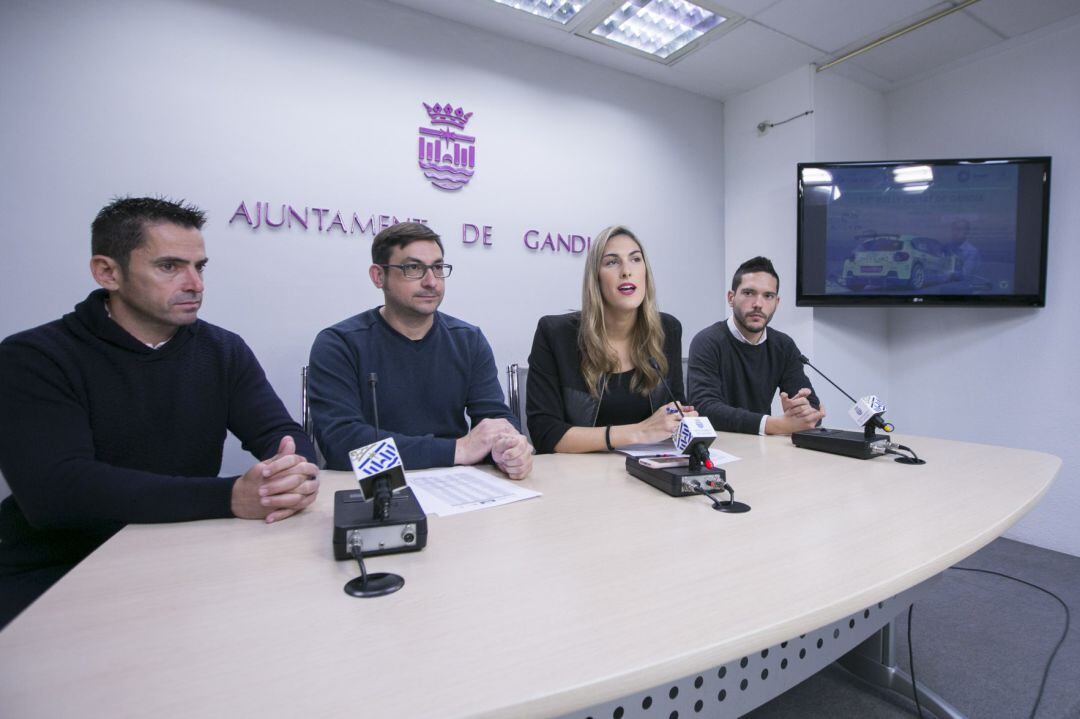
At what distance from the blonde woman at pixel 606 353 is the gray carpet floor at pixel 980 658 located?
1.01 meters

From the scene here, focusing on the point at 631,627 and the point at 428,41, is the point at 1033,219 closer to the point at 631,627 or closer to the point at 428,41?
the point at 428,41

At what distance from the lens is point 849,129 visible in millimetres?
3568

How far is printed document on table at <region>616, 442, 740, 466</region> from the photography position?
56.2 inches

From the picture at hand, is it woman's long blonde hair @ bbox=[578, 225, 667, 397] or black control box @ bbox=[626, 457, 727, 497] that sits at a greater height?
woman's long blonde hair @ bbox=[578, 225, 667, 397]

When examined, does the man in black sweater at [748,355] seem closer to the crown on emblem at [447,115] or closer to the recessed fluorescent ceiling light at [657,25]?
the recessed fluorescent ceiling light at [657,25]

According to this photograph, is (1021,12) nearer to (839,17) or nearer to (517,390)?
(839,17)

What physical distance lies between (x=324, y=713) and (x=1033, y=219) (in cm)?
406

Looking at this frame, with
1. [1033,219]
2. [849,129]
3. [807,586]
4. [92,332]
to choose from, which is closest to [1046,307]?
[1033,219]

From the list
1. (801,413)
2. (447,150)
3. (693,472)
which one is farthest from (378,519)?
(447,150)

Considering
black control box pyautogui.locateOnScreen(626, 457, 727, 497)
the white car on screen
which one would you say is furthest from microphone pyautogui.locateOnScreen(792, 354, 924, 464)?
the white car on screen

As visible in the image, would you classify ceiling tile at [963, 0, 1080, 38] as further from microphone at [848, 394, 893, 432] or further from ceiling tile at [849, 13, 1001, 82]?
microphone at [848, 394, 893, 432]

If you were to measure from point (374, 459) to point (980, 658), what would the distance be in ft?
7.52

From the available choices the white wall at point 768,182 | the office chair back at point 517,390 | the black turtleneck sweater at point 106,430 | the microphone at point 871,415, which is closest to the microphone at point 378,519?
the black turtleneck sweater at point 106,430

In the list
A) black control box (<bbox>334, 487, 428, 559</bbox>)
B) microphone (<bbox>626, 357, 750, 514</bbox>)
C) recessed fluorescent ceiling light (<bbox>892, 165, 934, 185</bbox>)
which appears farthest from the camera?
recessed fluorescent ceiling light (<bbox>892, 165, 934, 185</bbox>)
